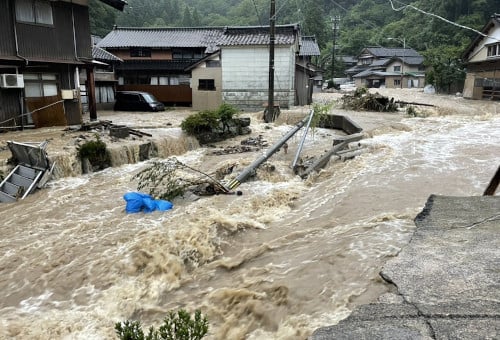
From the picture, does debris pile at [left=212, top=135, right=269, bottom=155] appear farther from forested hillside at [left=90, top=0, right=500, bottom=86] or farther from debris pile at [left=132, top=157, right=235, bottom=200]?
forested hillside at [left=90, top=0, right=500, bottom=86]

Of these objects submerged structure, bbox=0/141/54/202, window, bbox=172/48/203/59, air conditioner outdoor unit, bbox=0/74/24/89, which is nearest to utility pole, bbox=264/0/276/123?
air conditioner outdoor unit, bbox=0/74/24/89

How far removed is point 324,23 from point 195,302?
77386 mm

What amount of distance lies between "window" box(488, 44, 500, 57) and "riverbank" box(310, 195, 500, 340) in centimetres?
3113

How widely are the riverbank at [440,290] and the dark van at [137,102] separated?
2131 centimetres

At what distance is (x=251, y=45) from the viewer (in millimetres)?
24969

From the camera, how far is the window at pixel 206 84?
2683 cm

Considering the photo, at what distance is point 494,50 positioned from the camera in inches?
1242

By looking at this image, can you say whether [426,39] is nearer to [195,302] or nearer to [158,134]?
[158,134]

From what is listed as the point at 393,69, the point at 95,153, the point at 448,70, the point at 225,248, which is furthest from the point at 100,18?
the point at 225,248

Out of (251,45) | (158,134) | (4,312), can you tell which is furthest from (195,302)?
(251,45)

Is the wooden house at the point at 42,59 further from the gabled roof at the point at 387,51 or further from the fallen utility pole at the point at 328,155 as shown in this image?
the gabled roof at the point at 387,51

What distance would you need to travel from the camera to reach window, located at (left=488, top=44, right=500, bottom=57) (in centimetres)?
3098

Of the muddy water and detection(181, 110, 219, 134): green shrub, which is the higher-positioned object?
detection(181, 110, 219, 134): green shrub

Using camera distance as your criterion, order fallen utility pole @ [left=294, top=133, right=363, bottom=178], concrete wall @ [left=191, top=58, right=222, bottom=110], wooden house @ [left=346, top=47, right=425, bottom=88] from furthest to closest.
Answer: wooden house @ [left=346, top=47, right=425, bottom=88] < concrete wall @ [left=191, top=58, right=222, bottom=110] < fallen utility pole @ [left=294, top=133, right=363, bottom=178]
